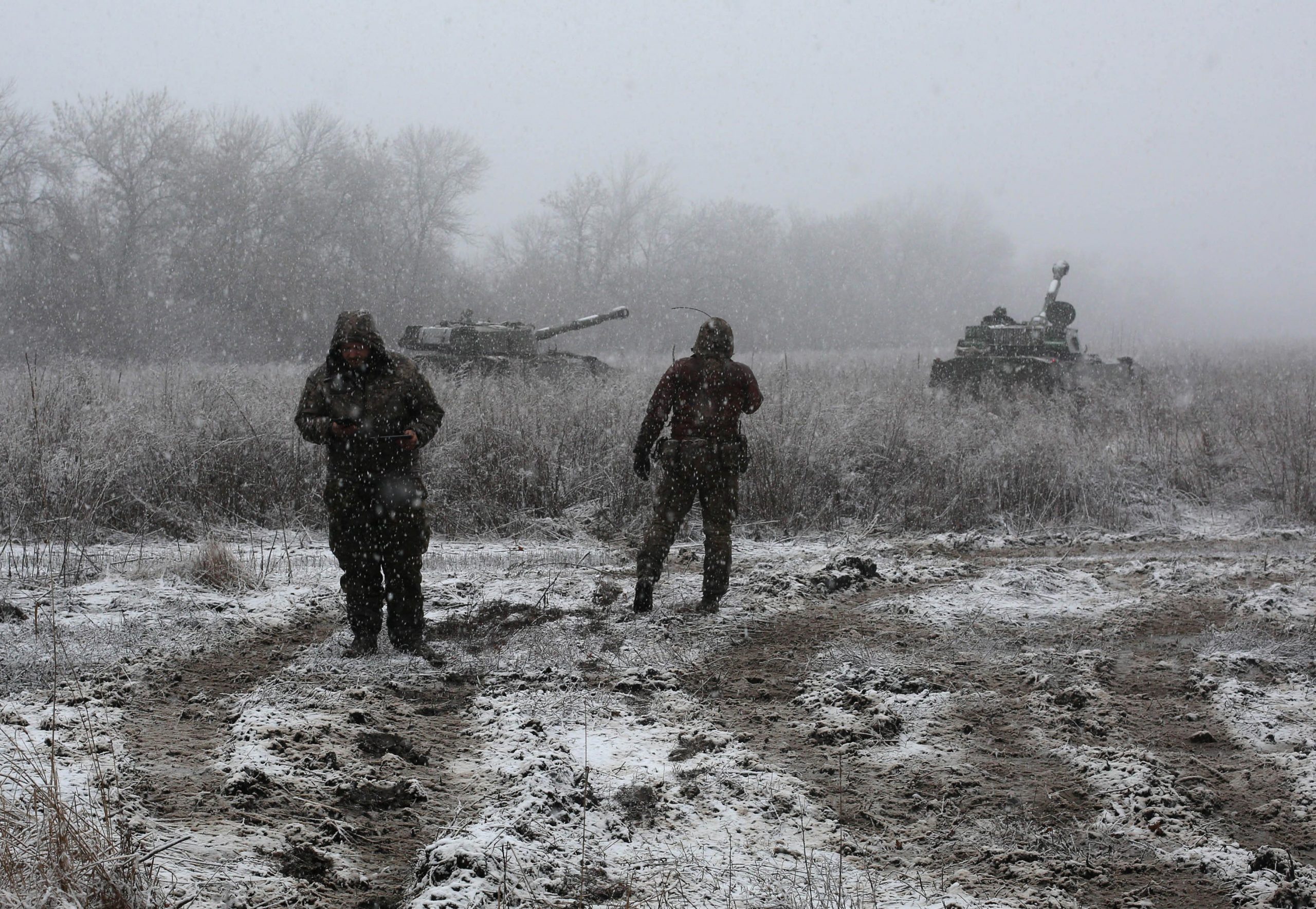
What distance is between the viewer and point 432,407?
478 centimetres

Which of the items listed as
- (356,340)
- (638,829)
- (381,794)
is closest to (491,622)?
(356,340)

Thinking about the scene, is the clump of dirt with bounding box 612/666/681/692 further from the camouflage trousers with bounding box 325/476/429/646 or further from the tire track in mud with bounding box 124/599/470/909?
the camouflage trousers with bounding box 325/476/429/646

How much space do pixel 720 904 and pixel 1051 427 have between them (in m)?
9.79

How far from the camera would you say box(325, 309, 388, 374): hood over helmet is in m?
4.57

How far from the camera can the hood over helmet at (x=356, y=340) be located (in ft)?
15.0

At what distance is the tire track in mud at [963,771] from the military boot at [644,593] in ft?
2.26

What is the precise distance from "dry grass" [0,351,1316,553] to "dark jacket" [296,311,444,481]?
334cm

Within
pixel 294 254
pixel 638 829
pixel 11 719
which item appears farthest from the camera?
pixel 294 254

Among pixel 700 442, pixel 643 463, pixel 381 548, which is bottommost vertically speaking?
pixel 381 548

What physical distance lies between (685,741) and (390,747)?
116 centimetres

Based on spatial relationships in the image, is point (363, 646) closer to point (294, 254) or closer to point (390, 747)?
point (390, 747)

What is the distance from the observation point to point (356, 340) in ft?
15.0

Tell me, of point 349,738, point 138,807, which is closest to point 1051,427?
point 349,738

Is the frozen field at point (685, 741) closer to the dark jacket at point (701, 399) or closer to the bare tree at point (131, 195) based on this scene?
the dark jacket at point (701, 399)
